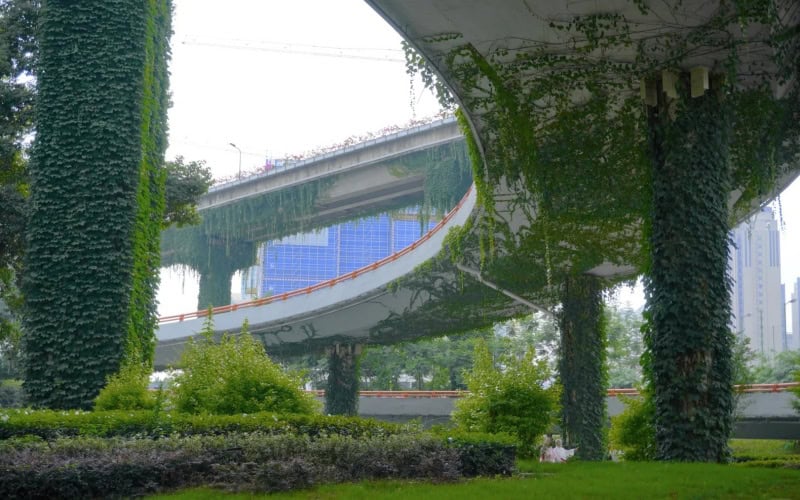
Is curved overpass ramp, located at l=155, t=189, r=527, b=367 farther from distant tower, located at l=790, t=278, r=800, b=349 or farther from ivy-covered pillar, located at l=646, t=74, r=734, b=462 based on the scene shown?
distant tower, located at l=790, t=278, r=800, b=349

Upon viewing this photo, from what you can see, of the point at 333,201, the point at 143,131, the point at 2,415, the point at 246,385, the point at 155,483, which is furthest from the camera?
the point at 333,201

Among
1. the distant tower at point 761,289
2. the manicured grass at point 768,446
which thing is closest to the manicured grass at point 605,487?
the manicured grass at point 768,446

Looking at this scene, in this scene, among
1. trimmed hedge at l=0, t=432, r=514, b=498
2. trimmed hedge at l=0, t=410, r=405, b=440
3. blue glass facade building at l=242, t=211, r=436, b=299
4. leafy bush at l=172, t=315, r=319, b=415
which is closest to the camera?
trimmed hedge at l=0, t=432, r=514, b=498

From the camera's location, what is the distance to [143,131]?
55.1 ft

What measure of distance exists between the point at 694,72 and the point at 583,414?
34.6ft

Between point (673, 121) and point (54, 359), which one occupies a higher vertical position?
point (673, 121)

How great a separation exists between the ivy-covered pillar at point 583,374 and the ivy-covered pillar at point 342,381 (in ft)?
42.2

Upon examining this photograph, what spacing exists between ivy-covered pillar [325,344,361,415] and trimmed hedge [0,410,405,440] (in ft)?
67.1

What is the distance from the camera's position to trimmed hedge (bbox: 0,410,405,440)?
10.4 metres

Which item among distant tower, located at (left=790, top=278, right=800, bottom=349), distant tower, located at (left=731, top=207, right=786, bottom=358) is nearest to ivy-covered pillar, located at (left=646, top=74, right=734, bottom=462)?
distant tower, located at (left=731, top=207, right=786, bottom=358)

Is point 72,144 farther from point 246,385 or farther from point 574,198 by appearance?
point 574,198

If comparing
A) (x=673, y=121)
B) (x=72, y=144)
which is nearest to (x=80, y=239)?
Result: (x=72, y=144)

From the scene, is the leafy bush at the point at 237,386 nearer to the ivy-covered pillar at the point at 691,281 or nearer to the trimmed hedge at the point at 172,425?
the trimmed hedge at the point at 172,425

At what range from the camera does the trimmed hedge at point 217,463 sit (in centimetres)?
755
